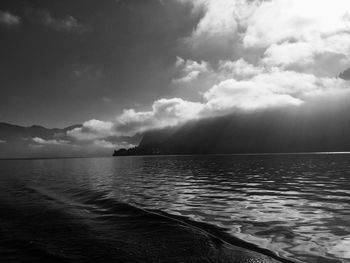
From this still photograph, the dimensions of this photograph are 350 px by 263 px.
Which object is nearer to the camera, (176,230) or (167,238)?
(167,238)

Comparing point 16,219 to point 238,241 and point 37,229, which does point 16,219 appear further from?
point 238,241

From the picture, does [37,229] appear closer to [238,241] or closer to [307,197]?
[238,241]

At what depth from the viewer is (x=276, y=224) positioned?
16.5 metres

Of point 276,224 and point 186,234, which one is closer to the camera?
point 186,234

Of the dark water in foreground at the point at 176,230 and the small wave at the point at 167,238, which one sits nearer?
the small wave at the point at 167,238

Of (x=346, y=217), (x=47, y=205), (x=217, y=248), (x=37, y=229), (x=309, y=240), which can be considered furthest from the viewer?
(x=47, y=205)

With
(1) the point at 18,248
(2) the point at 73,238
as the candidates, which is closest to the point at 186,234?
(2) the point at 73,238

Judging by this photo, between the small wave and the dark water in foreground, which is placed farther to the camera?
the dark water in foreground

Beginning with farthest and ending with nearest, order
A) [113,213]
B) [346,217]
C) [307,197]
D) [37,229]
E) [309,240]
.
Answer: [307,197]
[113,213]
[346,217]
[37,229]
[309,240]

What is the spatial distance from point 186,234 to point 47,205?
1622 cm

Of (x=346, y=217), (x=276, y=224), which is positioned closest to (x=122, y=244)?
(x=276, y=224)

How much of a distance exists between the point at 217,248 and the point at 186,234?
2.53 metres

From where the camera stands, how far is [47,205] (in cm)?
2467

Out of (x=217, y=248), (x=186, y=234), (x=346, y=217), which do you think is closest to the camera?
(x=217, y=248)
